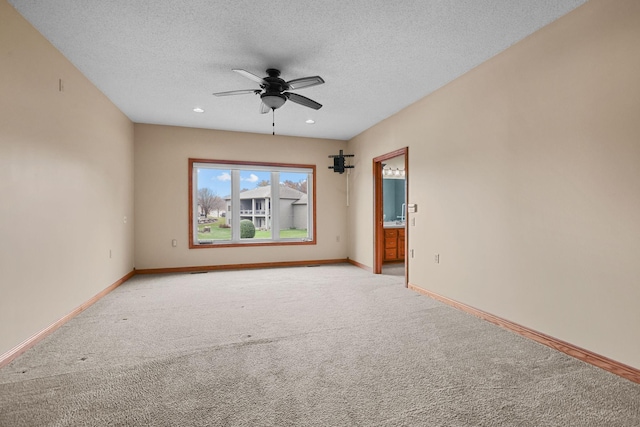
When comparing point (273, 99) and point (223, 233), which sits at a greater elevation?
point (273, 99)

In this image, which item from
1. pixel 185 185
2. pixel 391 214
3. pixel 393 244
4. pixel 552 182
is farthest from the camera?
pixel 391 214

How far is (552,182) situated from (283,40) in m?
2.70

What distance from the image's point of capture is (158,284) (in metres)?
4.72

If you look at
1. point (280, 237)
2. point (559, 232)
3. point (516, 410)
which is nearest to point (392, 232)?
point (280, 237)

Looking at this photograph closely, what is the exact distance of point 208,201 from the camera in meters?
6.05

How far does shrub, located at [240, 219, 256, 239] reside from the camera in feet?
20.5

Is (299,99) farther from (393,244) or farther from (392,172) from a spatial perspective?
(392,172)

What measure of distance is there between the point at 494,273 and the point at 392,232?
3.45m

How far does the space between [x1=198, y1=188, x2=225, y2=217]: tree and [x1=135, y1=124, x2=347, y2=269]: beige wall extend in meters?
0.32

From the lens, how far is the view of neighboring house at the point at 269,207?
6281 mm

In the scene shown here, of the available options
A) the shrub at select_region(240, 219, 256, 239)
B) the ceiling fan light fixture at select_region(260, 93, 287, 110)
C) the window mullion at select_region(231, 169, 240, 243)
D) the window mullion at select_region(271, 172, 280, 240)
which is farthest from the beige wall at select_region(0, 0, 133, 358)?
the window mullion at select_region(271, 172, 280, 240)

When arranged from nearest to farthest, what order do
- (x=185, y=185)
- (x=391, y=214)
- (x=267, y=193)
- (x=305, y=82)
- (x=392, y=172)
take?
(x=305, y=82) < (x=185, y=185) < (x=267, y=193) < (x=392, y=172) < (x=391, y=214)

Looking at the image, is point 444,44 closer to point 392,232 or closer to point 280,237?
point 392,232

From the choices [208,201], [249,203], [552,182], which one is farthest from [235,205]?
[552,182]
